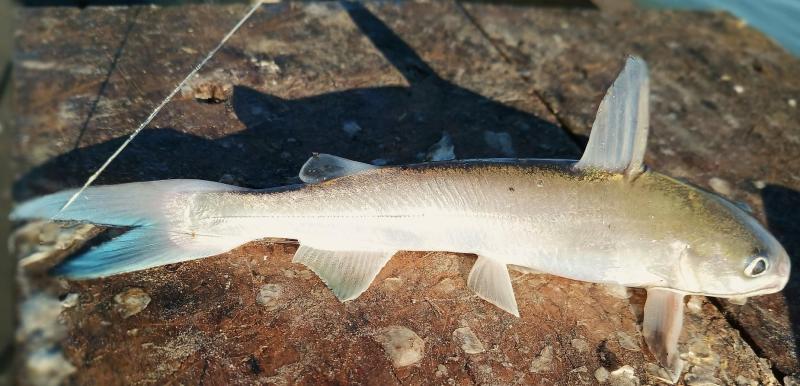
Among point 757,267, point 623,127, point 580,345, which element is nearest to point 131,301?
point 580,345

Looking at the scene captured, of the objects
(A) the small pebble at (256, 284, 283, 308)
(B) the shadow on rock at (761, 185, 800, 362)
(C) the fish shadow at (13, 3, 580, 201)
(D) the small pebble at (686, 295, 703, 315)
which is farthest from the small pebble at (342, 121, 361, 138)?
(B) the shadow on rock at (761, 185, 800, 362)

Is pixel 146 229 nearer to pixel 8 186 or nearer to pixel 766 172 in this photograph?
pixel 8 186

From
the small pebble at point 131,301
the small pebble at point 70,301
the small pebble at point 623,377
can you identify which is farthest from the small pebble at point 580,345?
the small pebble at point 70,301

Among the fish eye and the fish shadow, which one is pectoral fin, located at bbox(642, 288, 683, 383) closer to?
the fish eye

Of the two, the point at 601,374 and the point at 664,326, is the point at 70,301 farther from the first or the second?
the point at 664,326

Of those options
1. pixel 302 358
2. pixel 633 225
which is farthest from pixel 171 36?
pixel 633 225

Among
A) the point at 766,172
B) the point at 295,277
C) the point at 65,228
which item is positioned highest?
the point at 65,228

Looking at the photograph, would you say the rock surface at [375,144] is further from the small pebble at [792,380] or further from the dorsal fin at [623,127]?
the dorsal fin at [623,127]
